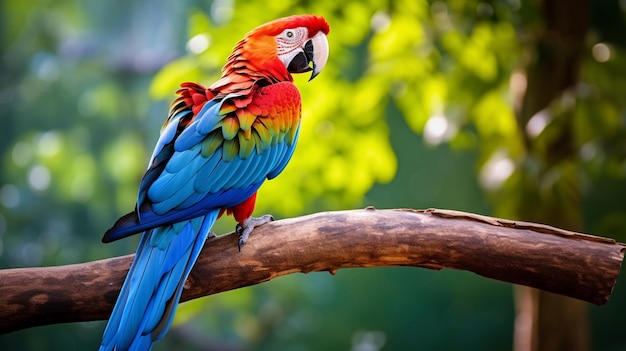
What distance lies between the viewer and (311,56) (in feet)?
5.86

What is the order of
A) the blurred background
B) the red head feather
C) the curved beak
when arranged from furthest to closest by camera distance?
the blurred background < the curved beak < the red head feather

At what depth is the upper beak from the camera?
1.77 meters

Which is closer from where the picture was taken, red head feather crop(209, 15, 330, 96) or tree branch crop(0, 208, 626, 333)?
tree branch crop(0, 208, 626, 333)

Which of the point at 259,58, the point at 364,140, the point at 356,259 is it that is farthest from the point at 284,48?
the point at 364,140

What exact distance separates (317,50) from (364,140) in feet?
3.01

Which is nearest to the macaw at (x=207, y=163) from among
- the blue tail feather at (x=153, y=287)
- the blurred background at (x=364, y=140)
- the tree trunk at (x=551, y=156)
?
the blue tail feather at (x=153, y=287)

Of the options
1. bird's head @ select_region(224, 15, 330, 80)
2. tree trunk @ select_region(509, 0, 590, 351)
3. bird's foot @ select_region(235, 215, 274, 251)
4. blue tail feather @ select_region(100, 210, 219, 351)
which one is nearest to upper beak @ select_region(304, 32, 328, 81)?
bird's head @ select_region(224, 15, 330, 80)

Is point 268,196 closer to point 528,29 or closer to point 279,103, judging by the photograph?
point 279,103

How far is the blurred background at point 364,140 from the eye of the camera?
2.34m

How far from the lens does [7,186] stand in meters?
3.84

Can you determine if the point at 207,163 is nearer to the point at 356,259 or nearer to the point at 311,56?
the point at 356,259

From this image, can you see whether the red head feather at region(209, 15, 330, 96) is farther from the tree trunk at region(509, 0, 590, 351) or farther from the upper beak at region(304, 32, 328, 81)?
the tree trunk at region(509, 0, 590, 351)

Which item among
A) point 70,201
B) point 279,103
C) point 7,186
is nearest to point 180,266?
point 279,103

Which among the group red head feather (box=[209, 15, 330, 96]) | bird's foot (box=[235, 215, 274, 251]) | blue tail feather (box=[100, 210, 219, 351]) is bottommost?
blue tail feather (box=[100, 210, 219, 351])
